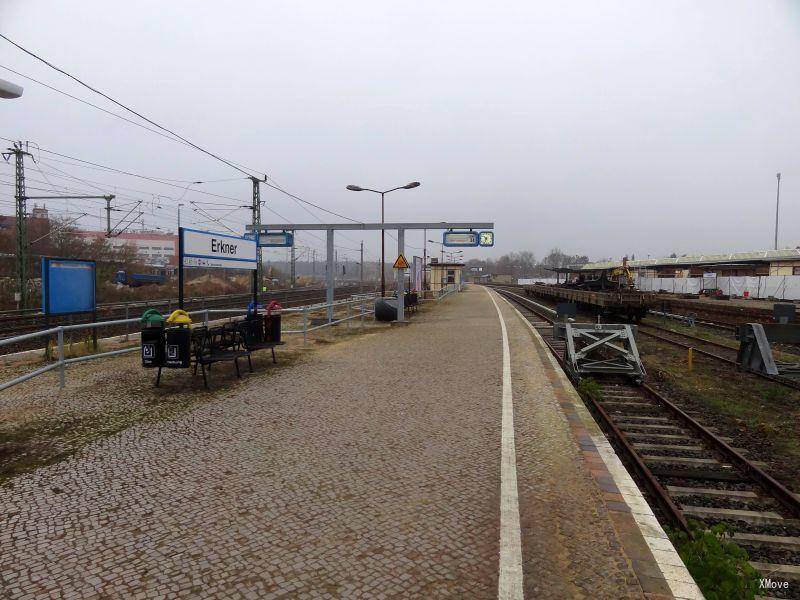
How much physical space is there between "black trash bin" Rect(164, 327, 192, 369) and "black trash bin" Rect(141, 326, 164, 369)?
0.37ft

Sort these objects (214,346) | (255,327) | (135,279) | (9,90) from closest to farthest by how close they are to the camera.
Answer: (9,90)
(214,346)
(255,327)
(135,279)

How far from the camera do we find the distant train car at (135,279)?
3478 cm

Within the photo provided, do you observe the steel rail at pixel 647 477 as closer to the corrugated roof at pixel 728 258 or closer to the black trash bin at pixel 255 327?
the black trash bin at pixel 255 327

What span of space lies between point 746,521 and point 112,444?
18.4 ft

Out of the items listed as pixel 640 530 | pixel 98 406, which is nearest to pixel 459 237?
pixel 98 406

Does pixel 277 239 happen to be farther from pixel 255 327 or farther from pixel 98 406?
pixel 98 406

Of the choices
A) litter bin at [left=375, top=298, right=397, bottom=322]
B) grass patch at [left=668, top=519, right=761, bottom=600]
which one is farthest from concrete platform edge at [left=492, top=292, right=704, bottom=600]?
litter bin at [left=375, top=298, right=397, bottom=322]

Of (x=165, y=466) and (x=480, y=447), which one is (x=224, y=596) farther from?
(x=480, y=447)

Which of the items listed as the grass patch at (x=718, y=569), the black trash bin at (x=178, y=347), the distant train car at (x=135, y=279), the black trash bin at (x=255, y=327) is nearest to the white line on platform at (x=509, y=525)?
the grass patch at (x=718, y=569)

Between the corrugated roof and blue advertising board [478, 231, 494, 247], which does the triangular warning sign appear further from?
the corrugated roof

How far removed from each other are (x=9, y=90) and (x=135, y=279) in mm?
37271

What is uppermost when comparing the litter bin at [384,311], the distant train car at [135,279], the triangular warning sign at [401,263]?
the triangular warning sign at [401,263]

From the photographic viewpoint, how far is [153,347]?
6543 millimetres

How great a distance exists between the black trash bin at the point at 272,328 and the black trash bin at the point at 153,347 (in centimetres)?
229
